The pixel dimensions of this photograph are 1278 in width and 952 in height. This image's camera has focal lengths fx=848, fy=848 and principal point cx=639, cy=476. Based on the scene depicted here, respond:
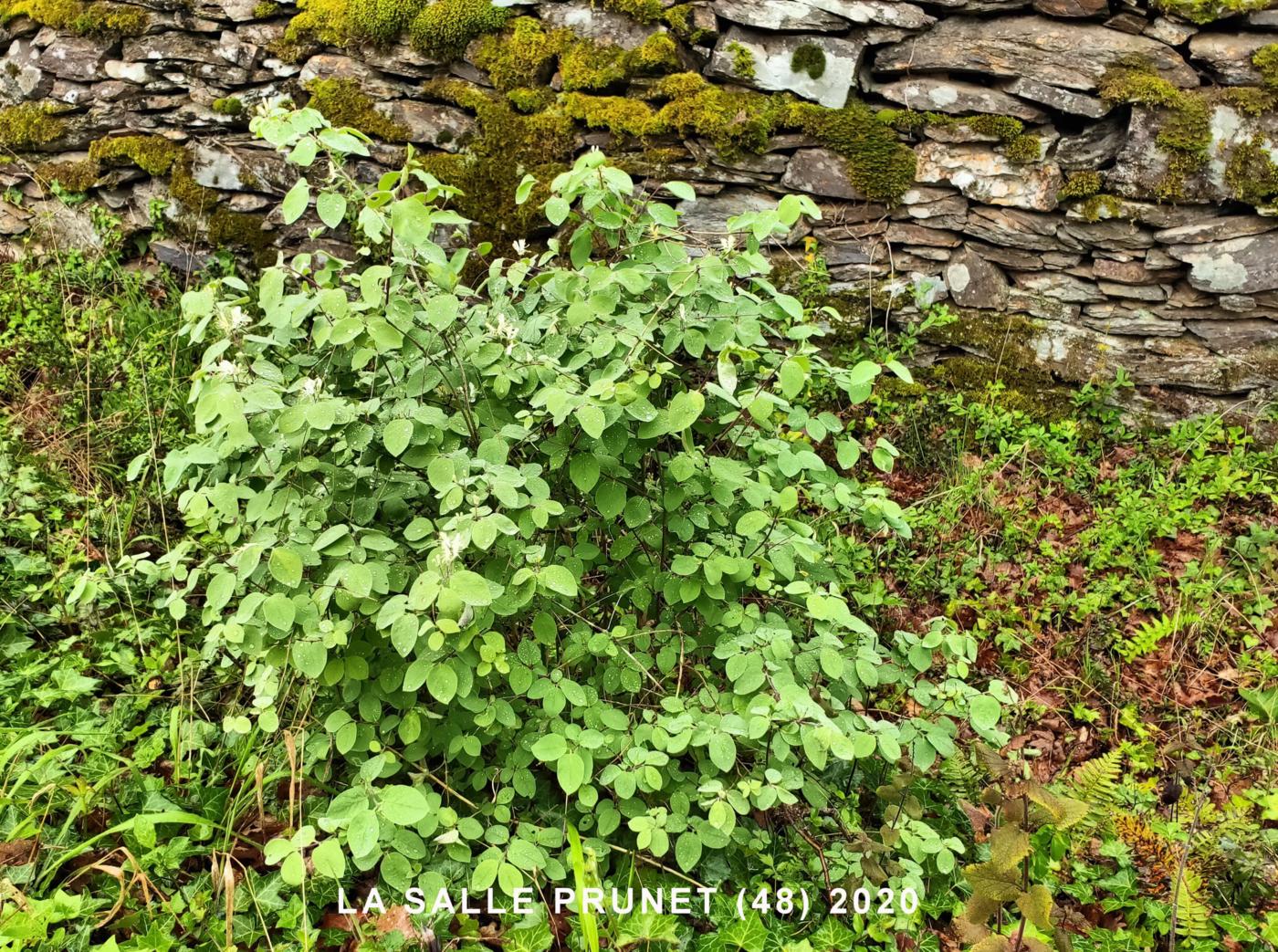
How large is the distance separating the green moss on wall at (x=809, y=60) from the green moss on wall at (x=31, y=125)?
397 centimetres

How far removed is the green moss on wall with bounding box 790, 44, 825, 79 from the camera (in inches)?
156

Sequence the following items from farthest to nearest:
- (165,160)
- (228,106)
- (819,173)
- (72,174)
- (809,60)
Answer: (72,174), (165,160), (228,106), (819,173), (809,60)

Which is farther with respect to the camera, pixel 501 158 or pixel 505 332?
pixel 501 158

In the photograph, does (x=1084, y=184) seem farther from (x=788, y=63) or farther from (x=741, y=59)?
(x=741, y=59)

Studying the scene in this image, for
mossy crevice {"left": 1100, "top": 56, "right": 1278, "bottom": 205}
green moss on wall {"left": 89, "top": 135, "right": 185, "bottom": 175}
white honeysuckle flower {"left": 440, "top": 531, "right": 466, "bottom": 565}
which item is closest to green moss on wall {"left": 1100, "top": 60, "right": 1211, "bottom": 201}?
mossy crevice {"left": 1100, "top": 56, "right": 1278, "bottom": 205}

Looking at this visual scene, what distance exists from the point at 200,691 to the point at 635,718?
5.13 feet

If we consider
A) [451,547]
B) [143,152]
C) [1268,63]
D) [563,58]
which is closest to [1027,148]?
[1268,63]

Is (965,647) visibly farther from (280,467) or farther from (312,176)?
(312,176)

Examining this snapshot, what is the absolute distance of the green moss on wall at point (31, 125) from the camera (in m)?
4.70

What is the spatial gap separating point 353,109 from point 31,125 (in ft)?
6.57

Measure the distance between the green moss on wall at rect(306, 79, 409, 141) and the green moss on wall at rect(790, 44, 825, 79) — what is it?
1.93m

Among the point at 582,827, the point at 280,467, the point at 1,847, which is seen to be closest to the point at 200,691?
the point at 1,847

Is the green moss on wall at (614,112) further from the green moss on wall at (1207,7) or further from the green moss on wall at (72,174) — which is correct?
the green moss on wall at (72,174)

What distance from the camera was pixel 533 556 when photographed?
1.92 metres
